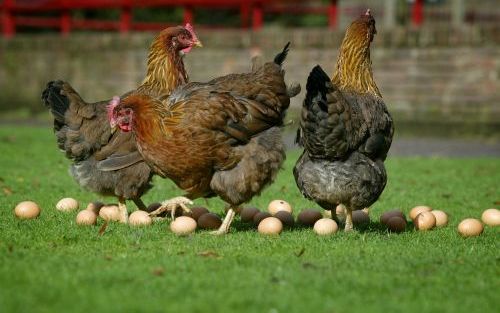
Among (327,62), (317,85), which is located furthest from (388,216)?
(327,62)

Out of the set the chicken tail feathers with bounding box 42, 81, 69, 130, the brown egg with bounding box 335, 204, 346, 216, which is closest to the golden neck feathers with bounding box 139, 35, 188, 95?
the chicken tail feathers with bounding box 42, 81, 69, 130

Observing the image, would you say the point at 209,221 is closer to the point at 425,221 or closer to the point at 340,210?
the point at 340,210

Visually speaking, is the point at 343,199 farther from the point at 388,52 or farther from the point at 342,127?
the point at 388,52

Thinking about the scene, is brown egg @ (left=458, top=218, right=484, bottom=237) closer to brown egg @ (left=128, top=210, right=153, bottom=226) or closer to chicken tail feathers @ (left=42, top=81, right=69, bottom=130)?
brown egg @ (left=128, top=210, right=153, bottom=226)

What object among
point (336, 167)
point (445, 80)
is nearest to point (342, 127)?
point (336, 167)

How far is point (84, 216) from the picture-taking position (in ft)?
25.3

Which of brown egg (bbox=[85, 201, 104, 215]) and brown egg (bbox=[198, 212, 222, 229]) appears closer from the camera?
brown egg (bbox=[198, 212, 222, 229])

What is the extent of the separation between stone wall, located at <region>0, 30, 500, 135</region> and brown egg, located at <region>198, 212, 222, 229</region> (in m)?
8.86

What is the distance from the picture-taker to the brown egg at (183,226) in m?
7.39

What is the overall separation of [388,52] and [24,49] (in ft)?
32.4

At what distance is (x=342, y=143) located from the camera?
746 centimetres

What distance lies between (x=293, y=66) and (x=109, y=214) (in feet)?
32.0

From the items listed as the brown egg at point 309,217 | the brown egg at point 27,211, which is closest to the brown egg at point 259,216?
the brown egg at point 309,217

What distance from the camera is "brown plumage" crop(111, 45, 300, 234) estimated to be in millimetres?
7359
